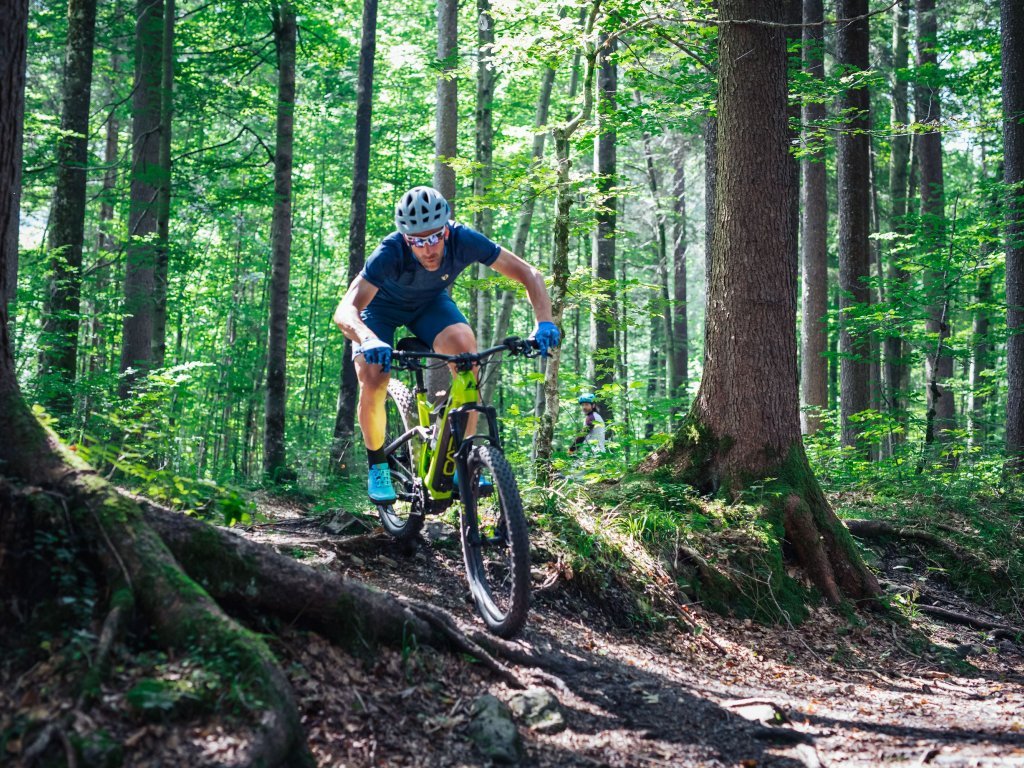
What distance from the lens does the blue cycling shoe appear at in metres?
5.65

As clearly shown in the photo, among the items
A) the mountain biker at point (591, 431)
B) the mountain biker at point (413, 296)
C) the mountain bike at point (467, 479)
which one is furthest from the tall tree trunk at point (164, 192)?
the mountain bike at point (467, 479)

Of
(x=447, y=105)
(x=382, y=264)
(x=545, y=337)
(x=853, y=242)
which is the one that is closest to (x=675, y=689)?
(x=545, y=337)

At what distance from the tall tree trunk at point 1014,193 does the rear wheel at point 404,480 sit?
31.1ft

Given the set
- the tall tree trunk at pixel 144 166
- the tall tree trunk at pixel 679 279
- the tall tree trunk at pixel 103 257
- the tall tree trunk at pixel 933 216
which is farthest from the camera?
the tall tree trunk at pixel 679 279

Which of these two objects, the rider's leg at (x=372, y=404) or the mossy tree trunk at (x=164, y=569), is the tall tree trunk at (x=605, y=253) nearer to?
the rider's leg at (x=372, y=404)

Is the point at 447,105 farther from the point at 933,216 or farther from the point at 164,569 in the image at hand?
the point at 164,569

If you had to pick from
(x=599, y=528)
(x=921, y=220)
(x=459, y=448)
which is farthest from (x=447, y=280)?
(x=921, y=220)

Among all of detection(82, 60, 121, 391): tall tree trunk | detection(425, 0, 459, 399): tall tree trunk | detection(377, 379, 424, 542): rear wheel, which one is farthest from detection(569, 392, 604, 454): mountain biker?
detection(82, 60, 121, 391): tall tree trunk

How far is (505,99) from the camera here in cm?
2475

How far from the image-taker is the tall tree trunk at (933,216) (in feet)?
37.3

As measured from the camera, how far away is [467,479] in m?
4.70

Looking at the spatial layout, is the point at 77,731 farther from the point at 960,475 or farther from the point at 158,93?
the point at 158,93

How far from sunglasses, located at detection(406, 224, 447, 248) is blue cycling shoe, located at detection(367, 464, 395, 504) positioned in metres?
1.69

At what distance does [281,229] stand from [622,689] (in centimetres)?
1122
